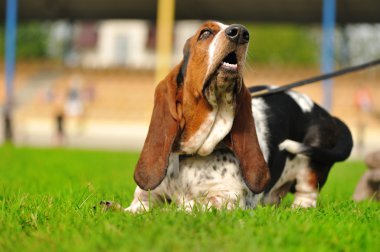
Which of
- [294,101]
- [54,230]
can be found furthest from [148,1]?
[54,230]

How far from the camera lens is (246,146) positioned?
155 inches

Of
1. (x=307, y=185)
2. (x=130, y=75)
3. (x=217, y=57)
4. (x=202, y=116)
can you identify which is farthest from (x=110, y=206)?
(x=130, y=75)

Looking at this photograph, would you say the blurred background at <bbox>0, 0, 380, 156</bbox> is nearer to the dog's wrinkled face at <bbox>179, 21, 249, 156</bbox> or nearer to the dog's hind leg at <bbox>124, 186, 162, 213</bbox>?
the dog's hind leg at <bbox>124, 186, 162, 213</bbox>

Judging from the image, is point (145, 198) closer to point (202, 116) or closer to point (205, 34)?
point (202, 116)

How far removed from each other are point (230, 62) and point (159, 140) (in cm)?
62

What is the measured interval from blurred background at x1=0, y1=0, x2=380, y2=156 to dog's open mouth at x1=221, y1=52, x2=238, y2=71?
1468 cm

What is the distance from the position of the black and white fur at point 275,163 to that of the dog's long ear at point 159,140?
113mm

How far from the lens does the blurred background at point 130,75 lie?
22891 mm

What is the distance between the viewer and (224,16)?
102 ft

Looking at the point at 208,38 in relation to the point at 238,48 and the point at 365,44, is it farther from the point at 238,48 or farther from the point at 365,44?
the point at 365,44

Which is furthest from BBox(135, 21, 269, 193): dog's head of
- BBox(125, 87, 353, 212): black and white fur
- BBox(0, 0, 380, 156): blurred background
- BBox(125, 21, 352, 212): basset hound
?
BBox(0, 0, 380, 156): blurred background

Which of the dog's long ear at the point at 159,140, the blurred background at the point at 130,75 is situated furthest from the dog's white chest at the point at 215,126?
the blurred background at the point at 130,75

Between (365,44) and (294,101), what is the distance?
50.8 metres

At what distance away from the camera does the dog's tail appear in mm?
4582
